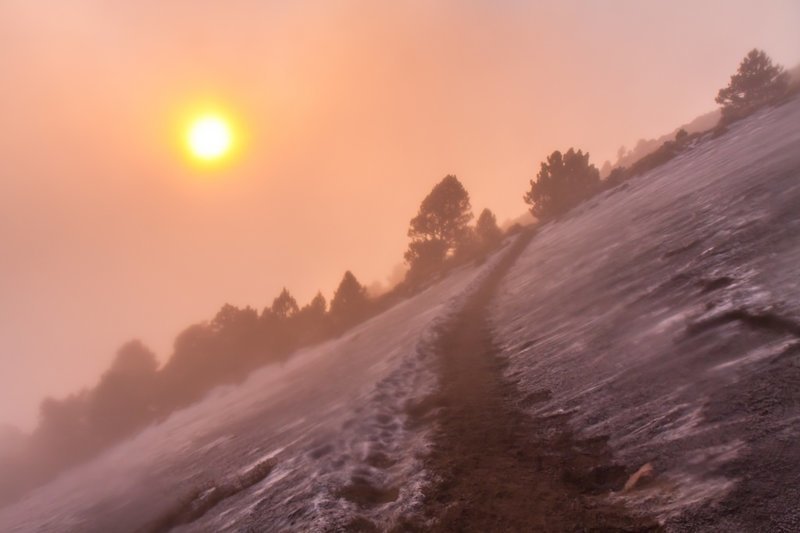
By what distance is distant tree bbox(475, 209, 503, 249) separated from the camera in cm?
8553

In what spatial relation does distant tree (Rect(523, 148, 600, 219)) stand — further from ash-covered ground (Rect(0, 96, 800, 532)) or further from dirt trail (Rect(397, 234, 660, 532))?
dirt trail (Rect(397, 234, 660, 532))

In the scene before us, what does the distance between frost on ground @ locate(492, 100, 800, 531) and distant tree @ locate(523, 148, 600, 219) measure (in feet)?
180

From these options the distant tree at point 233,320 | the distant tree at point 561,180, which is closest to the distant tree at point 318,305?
the distant tree at point 233,320

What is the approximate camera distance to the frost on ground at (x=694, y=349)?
6.37m

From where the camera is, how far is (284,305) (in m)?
88.4

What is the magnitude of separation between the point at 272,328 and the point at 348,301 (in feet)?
56.5

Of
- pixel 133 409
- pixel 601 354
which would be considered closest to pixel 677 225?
pixel 601 354

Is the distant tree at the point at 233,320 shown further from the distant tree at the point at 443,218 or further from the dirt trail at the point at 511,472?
the dirt trail at the point at 511,472

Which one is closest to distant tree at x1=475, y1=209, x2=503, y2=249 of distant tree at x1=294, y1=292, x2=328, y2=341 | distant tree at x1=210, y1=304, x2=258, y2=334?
distant tree at x1=294, y1=292, x2=328, y2=341

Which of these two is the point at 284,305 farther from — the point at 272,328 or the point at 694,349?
the point at 694,349

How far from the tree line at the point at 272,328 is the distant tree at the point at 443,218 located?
202 mm

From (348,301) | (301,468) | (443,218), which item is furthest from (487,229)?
(301,468)

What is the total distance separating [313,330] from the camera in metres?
78.1

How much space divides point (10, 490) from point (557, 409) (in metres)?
119
